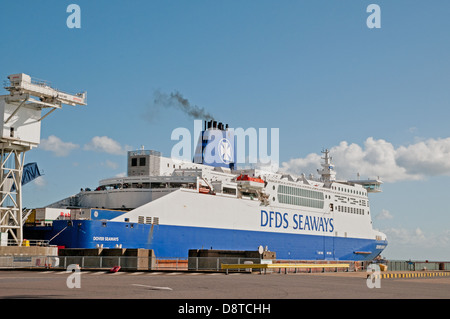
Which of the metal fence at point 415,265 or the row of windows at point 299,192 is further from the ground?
the row of windows at point 299,192

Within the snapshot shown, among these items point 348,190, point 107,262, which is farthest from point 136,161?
point 348,190

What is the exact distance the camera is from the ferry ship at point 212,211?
41.8 metres

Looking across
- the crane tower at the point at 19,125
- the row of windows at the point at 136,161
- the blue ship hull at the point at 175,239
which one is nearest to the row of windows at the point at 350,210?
the blue ship hull at the point at 175,239

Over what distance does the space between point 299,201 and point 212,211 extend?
46.3ft

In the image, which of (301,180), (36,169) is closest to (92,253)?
(36,169)

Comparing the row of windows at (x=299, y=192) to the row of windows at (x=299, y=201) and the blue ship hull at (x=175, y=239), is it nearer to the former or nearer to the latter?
the row of windows at (x=299, y=201)

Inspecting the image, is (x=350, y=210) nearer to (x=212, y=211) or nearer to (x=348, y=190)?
(x=348, y=190)

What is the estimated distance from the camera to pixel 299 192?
5950 centimetres

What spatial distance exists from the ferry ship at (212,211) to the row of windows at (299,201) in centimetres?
10

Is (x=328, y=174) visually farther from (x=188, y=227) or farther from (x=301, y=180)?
(x=188, y=227)

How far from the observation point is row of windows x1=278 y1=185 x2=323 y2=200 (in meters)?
57.2

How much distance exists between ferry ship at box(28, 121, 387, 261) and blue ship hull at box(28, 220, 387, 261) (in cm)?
7
